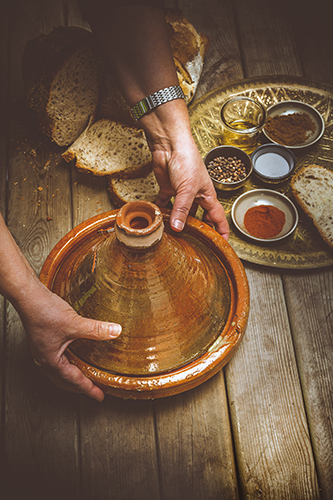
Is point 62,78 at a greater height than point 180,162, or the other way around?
point 62,78

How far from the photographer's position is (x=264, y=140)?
1.34m

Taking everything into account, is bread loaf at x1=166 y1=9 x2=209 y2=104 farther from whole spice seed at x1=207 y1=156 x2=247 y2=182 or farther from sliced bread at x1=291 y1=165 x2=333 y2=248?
sliced bread at x1=291 y1=165 x2=333 y2=248

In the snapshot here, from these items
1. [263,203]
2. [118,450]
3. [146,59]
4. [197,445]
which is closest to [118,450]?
[118,450]

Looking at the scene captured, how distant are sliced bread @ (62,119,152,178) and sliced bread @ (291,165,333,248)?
539 mm

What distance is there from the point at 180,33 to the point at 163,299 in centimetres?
103

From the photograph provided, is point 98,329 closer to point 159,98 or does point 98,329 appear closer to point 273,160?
point 159,98

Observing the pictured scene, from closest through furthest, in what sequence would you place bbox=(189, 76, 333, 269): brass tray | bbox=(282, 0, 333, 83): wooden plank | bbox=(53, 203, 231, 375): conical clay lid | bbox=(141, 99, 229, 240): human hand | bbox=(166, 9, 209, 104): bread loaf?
bbox=(53, 203, 231, 375): conical clay lid < bbox=(141, 99, 229, 240): human hand < bbox=(189, 76, 333, 269): brass tray < bbox=(166, 9, 209, 104): bread loaf < bbox=(282, 0, 333, 83): wooden plank

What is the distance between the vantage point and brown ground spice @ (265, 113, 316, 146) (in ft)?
4.29

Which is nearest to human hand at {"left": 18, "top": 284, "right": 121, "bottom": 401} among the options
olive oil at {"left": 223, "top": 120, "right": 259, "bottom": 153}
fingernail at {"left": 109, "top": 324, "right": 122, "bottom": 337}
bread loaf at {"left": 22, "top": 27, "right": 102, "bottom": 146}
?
fingernail at {"left": 109, "top": 324, "right": 122, "bottom": 337}

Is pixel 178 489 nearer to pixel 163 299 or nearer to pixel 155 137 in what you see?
pixel 163 299

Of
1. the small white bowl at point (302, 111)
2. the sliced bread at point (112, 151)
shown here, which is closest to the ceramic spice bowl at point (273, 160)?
the small white bowl at point (302, 111)

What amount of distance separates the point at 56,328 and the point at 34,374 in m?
0.41

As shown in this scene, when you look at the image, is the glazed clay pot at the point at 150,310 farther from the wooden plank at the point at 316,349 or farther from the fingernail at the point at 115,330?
the wooden plank at the point at 316,349

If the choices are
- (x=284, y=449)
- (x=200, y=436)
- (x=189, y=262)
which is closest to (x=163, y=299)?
(x=189, y=262)
